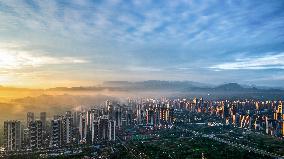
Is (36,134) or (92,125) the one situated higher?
(92,125)

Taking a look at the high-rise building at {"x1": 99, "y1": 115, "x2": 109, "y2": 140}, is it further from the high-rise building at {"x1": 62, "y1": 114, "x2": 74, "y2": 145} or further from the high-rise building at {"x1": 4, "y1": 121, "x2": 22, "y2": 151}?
the high-rise building at {"x1": 4, "y1": 121, "x2": 22, "y2": 151}

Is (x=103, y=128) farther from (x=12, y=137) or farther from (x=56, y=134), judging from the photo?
(x=12, y=137)

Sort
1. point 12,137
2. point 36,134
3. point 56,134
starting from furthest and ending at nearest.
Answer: point 56,134 < point 36,134 < point 12,137


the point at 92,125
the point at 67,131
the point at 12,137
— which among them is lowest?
the point at 12,137

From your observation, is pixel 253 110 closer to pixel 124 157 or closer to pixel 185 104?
pixel 185 104

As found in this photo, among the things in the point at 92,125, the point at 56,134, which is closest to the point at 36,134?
the point at 56,134

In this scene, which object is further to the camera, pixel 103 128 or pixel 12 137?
pixel 103 128

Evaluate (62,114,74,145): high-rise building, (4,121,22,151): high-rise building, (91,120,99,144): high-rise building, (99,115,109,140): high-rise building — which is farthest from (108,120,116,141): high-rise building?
(4,121,22,151): high-rise building
